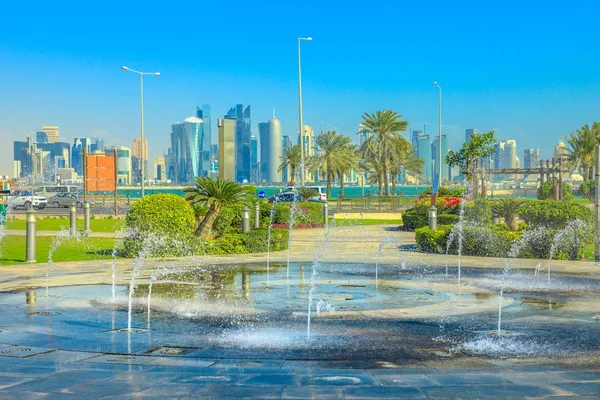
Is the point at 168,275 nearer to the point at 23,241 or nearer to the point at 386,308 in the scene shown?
the point at 386,308

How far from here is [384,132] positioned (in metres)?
71.2

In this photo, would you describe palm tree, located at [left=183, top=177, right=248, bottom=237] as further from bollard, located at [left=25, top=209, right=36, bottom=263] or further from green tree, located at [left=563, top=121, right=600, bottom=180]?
green tree, located at [left=563, top=121, right=600, bottom=180]

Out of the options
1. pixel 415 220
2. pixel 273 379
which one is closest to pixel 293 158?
pixel 415 220

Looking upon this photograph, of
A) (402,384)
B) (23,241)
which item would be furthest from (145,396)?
(23,241)

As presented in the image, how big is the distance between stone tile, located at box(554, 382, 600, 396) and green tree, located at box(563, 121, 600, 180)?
208ft

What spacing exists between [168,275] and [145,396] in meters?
9.41

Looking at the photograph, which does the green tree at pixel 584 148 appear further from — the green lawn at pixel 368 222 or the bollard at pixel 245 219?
the bollard at pixel 245 219

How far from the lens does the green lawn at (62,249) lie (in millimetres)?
18859

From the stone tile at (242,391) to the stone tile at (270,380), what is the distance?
0.15 m

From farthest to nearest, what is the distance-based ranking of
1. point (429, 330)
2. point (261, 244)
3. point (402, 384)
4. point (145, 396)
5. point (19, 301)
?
point (261, 244) → point (19, 301) → point (429, 330) → point (402, 384) → point (145, 396)

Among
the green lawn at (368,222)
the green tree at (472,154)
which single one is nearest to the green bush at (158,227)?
the green lawn at (368,222)

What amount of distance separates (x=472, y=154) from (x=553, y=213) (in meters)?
21.5

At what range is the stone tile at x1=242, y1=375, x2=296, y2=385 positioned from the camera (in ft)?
20.7

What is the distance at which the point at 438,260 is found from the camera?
18.8m
